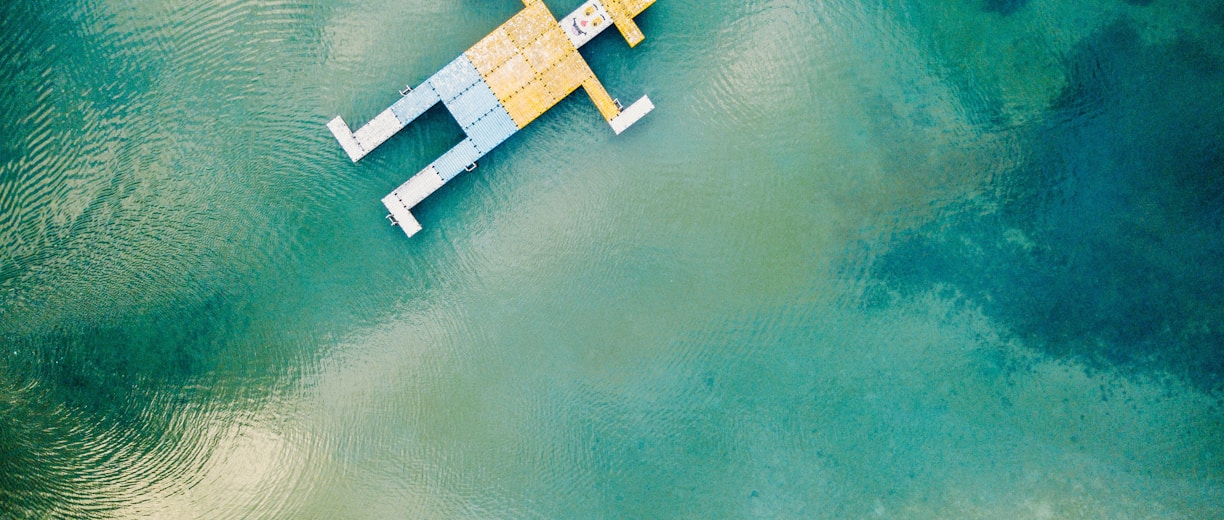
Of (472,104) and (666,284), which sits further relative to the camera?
(666,284)

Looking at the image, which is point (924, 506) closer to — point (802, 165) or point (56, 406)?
point (802, 165)

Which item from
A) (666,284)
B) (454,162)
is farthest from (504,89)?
(666,284)

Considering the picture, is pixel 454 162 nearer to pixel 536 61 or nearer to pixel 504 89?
pixel 504 89

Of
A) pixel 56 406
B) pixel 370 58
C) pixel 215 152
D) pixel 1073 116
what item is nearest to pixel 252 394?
pixel 56 406

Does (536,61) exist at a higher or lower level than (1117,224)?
higher

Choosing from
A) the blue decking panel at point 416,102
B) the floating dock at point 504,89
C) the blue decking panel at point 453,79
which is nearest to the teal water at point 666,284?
the floating dock at point 504,89

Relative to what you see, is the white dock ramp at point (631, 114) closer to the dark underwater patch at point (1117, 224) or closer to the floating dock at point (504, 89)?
the floating dock at point (504, 89)

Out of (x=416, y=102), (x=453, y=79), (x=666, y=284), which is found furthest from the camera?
(x=666, y=284)
